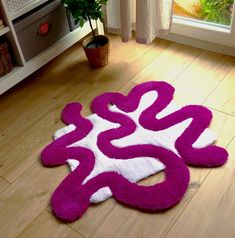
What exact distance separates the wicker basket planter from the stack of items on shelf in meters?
0.41

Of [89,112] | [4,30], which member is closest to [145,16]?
[89,112]

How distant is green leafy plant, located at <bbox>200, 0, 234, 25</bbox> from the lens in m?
1.72

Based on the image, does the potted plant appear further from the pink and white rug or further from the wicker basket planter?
the pink and white rug

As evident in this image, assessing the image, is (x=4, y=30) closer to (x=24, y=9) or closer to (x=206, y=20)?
(x=24, y=9)

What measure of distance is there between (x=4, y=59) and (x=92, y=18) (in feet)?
1.58

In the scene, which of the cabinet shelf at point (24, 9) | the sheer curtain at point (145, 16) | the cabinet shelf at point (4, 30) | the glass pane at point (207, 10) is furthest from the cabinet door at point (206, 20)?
the cabinet shelf at point (4, 30)

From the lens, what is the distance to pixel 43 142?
1432 mm

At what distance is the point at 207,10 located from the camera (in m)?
1.79

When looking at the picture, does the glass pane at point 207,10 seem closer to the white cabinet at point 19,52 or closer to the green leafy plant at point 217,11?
the green leafy plant at point 217,11

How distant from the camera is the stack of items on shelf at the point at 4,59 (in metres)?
1.54

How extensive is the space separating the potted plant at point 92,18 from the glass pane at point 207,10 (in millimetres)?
476

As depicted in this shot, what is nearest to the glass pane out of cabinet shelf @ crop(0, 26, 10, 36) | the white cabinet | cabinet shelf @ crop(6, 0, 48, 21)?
the white cabinet

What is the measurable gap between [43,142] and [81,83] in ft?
1.45

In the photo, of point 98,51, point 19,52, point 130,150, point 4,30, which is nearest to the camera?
point 130,150
